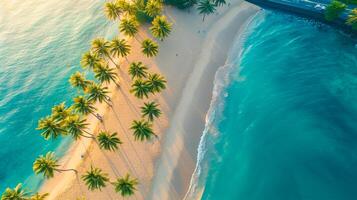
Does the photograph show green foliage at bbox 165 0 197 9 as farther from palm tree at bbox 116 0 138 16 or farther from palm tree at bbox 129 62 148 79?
palm tree at bbox 129 62 148 79

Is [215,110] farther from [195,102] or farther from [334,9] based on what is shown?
[334,9]

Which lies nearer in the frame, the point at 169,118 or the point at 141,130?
the point at 141,130

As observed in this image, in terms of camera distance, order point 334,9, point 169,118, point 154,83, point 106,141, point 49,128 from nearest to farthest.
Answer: point 106,141, point 49,128, point 154,83, point 169,118, point 334,9

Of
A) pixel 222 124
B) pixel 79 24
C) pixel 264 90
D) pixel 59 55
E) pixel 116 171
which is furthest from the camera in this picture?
pixel 79 24

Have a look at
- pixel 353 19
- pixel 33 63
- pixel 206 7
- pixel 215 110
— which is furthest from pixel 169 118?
pixel 353 19

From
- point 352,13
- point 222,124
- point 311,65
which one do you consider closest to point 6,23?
point 222,124

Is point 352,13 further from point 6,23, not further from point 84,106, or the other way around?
point 6,23
